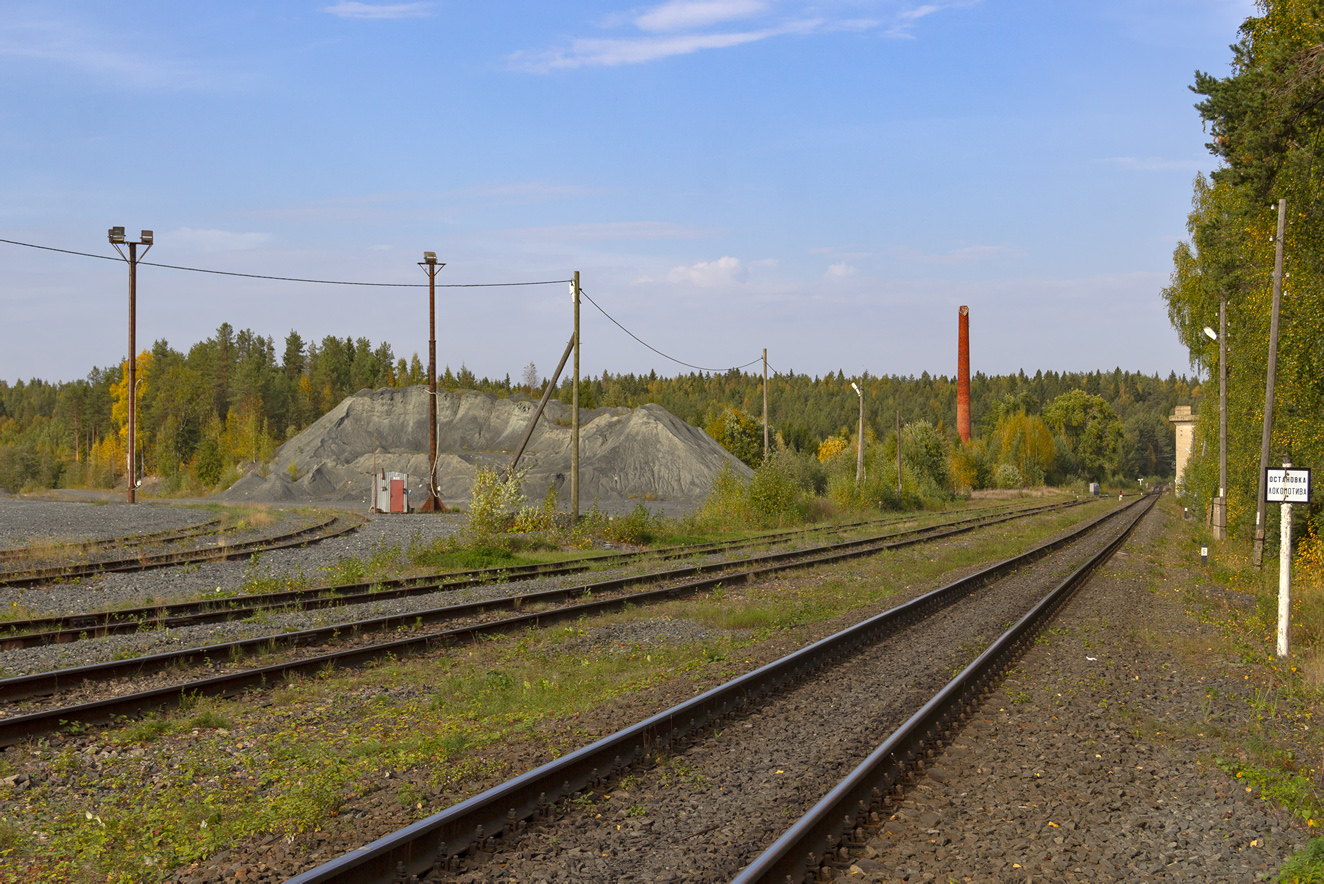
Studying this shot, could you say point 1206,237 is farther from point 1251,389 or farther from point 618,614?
point 618,614

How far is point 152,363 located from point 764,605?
120257 millimetres

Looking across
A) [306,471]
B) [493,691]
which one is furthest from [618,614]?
[306,471]

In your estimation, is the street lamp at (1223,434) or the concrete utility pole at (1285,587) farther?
the street lamp at (1223,434)

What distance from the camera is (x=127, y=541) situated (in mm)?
24547

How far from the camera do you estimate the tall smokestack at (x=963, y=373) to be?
313ft

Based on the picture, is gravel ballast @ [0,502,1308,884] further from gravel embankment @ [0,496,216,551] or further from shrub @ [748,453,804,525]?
shrub @ [748,453,804,525]

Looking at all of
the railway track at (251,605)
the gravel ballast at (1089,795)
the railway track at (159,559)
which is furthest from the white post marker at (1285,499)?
the railway track at (159,559)

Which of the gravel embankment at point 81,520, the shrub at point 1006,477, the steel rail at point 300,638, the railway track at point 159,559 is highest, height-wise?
the steel rail at point 300,638

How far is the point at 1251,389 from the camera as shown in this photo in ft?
80.4

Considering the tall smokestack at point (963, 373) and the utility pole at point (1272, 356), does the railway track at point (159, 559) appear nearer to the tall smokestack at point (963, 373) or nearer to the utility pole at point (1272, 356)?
the utility pole at point (1272, 356)

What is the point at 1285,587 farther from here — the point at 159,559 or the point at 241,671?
the point at 159,559

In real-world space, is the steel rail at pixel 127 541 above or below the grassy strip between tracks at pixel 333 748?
below

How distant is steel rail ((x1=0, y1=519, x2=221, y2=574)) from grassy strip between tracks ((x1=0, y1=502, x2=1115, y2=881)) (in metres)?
15.4

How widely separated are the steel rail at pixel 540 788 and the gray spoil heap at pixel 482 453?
1462 inches
